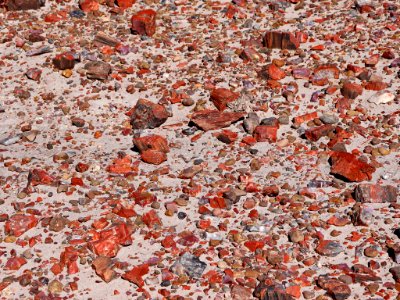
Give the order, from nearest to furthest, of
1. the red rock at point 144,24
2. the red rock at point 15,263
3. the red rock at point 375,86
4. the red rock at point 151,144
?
the red rock at point 15,263, the red rock at point 151,144, the red rock at point 375,86, the red rock at point 144,24

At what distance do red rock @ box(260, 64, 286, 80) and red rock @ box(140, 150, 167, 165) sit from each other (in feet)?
4.26

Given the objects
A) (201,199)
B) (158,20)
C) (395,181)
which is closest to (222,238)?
(201,199)

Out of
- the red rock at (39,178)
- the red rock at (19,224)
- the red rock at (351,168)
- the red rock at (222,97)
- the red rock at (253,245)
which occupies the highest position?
the red rock at (222,97)

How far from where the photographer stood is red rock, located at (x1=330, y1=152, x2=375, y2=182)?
5277mm

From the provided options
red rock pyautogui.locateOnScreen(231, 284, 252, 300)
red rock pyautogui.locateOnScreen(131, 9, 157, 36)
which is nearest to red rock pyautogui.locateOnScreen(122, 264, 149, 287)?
red rock pyautogui.locateOnScreen(231, 284, 252, 300)

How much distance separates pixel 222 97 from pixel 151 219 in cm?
150

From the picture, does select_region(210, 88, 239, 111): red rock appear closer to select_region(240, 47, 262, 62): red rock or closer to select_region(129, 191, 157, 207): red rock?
select_region(240, 47, 262, 62): red rock

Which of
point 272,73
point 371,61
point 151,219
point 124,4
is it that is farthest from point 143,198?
point 124,4

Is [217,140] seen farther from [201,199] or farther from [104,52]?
[104,52]

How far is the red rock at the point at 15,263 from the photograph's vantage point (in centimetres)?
469

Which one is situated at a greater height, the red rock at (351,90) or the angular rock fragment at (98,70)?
the angular rock fragment at (98,70)

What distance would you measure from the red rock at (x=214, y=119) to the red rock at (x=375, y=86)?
3.63 feet

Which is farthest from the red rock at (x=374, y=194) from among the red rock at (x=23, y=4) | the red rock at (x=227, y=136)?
the red rock at (x=23, y=4)

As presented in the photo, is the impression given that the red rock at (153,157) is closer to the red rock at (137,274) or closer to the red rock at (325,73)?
the red rock at (137,274)
